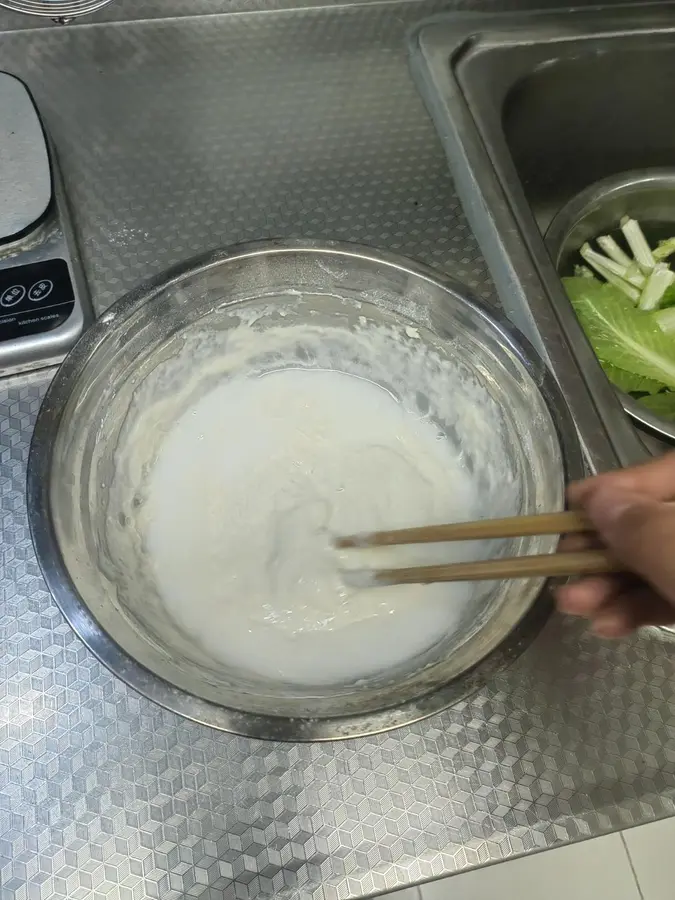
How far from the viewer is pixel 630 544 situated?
0.38m

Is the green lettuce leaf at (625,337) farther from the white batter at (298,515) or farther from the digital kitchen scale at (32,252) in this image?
the digital kitchen scale at (32,252)

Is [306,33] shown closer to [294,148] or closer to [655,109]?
[294,148]

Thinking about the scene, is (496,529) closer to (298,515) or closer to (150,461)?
(298,515)

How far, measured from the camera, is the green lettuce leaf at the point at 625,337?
0.89 m

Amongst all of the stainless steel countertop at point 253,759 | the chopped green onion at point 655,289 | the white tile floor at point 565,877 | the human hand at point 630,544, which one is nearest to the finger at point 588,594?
the human hand at point 630,544

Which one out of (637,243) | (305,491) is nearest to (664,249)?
(637,243)

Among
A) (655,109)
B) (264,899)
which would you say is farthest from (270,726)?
(655,109)

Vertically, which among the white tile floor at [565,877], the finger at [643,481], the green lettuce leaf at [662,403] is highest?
the finger at [643,481]

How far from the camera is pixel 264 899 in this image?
0.48 metres

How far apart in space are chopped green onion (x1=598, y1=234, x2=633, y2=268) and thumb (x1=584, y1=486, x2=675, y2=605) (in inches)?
26.3

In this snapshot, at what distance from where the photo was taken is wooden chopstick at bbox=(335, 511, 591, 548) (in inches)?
18.3

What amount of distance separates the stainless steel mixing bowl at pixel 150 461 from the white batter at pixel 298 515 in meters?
0.03

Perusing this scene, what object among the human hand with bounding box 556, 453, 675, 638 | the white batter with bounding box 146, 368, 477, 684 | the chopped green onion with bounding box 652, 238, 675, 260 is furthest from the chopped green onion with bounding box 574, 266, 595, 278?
the human hand with bounding box 556, 453, 675, 638

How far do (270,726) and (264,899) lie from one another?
0.13m
